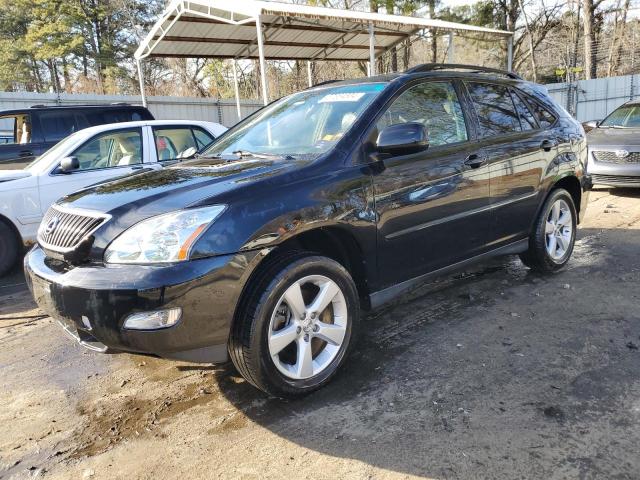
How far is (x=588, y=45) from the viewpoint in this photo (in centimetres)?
2253

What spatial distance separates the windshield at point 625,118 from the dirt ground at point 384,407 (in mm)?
6842

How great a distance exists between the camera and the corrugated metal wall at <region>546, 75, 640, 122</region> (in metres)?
21.6

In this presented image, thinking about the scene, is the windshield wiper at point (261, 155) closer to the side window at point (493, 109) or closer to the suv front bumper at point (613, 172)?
the side window at point (493, 109)

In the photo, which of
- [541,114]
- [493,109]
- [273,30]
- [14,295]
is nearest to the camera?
[493,109]

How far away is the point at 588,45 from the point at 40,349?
82.3 feet

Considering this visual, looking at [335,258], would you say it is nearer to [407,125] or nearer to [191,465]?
[407,125]

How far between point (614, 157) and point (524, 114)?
4973mm

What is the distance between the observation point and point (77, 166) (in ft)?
19.1

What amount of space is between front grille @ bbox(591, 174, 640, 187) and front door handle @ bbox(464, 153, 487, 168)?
5.57m

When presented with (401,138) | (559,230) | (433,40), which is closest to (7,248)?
(401,138)

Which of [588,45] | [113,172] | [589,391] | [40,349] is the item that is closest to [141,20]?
[588,45]

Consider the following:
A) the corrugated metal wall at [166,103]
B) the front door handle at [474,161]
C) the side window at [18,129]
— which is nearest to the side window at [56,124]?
the side window at [18,129]

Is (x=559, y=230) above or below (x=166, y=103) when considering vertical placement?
below

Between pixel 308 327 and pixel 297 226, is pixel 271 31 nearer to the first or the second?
pixel 297 226
